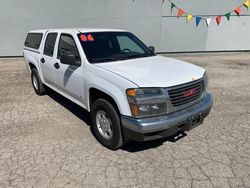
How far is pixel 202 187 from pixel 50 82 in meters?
3.85

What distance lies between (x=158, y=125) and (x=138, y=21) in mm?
10030

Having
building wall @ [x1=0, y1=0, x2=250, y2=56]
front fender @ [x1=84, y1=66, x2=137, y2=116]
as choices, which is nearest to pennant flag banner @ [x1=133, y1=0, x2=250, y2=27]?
building wall @ [x1=0, y1=0, x2=250, y2=56]

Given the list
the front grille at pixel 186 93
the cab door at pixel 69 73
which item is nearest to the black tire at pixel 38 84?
the cab door at pixel 69 73

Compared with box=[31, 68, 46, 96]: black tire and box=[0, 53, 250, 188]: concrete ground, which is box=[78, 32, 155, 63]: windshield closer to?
box=[0, 53, 250, 188]: concrete ground

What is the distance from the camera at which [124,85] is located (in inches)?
119

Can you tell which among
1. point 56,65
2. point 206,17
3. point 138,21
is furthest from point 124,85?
point 206,17

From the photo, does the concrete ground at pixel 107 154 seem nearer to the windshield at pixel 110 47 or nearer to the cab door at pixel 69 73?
the cab door at pixel 69 73

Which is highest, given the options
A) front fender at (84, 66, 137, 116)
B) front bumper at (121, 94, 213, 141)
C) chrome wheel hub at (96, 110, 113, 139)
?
front fender at (84, 66, 137, 116)

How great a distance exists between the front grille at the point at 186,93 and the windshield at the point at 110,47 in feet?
4.30

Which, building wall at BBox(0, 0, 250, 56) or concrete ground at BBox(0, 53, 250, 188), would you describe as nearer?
concrete ground at BBox(0, 53, 250, 188)

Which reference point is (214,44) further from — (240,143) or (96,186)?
(96,186)

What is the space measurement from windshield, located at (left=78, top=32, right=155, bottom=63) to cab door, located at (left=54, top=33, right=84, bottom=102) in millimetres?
219

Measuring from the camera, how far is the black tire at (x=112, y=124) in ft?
10.6

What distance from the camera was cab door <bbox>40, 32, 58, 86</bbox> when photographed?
16.0 ft
